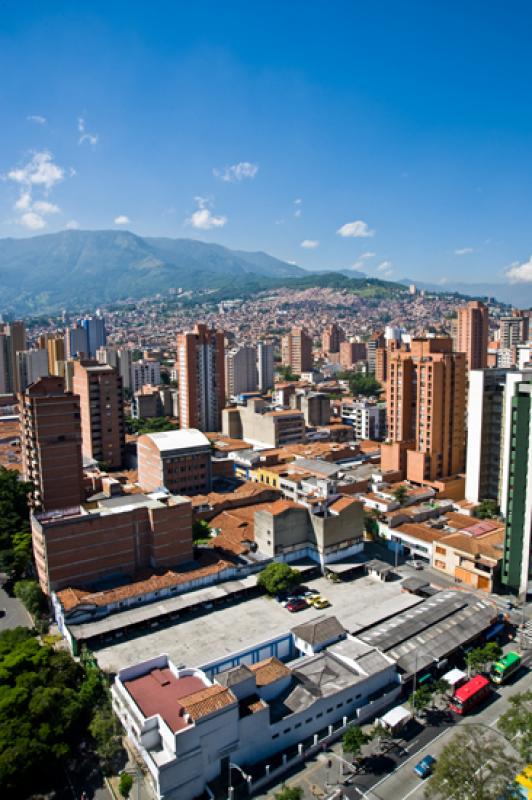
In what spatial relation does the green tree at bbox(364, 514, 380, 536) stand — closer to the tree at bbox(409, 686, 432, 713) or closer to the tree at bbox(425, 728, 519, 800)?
the tree at bbox(409, 686, 432, 713)

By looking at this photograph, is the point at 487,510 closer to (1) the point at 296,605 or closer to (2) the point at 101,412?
(1) the point at 296,605

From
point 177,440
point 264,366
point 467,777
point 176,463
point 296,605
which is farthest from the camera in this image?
point 264,366

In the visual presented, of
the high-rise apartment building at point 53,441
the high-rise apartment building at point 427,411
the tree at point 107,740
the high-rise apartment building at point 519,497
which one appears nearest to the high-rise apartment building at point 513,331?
the high-rise apartment building at point 427,411

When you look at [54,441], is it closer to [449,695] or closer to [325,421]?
[449,695]

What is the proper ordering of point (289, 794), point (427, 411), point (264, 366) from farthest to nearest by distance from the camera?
point (264, 366) → point (427, 411) → point (289, 794)

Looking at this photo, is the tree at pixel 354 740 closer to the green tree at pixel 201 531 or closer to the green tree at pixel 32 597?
the green tree at pixel 32 597

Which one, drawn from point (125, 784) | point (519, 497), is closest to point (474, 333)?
point (519, 497)
